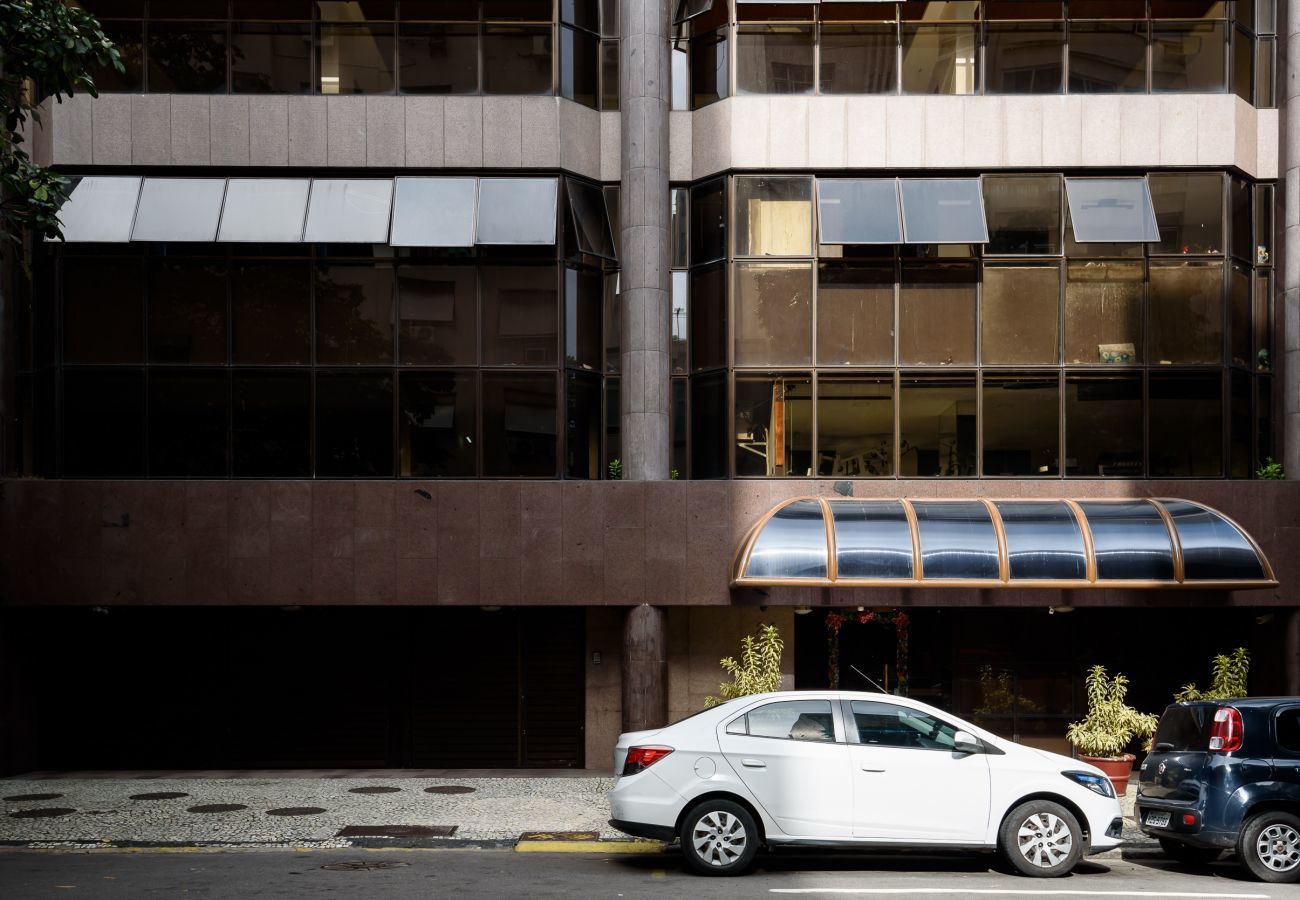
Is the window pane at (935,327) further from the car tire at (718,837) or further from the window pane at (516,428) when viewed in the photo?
the car tire at (718,837)

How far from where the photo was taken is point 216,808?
15328 mm

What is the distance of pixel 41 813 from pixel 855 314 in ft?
40.6

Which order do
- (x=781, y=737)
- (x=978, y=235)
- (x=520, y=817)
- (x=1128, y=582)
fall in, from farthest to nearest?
(x=978, y=235), (x=1128, y=582), (x=520, y=817), (x=781, y=737)

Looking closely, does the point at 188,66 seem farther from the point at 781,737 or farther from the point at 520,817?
the point at 781,737

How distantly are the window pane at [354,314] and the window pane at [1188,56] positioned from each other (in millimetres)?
11623

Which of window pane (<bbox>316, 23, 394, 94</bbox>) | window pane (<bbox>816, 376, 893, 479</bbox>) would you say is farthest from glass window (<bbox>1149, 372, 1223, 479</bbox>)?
window pane (<bbox>316, 23, 394, 94</bbox>)

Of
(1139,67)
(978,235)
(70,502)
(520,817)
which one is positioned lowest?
(520,817)

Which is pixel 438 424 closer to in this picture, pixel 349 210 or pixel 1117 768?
pixel 349 210

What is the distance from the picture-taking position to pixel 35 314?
18547mm

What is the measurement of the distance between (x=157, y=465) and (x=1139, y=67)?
604 inches

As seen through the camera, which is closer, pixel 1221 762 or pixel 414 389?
pixel 1221 762

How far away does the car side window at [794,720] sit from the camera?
1189cm

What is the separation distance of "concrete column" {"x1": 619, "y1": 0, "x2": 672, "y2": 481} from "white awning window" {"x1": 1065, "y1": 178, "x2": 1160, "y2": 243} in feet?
19.4

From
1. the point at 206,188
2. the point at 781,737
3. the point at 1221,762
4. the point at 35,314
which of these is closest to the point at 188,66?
the point at 206,188
